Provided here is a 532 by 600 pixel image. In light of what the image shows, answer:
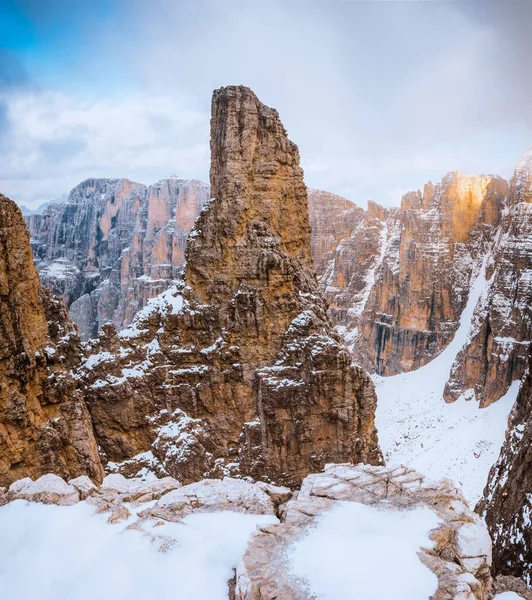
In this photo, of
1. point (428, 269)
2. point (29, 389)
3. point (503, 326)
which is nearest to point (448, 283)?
point (428, 269)

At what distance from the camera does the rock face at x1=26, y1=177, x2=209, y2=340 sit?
99062 mm

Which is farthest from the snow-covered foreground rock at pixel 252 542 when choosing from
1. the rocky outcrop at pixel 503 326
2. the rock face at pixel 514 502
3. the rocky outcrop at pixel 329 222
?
the rocky outcrop at pixel 329 222

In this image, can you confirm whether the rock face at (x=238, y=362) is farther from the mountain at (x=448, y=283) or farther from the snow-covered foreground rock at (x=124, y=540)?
the mountain at (x=448, y=283)

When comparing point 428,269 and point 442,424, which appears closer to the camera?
point 442,424

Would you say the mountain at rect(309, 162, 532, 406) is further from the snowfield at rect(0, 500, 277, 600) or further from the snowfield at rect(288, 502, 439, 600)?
the snowfield at rect(0, 500, 277, 600)

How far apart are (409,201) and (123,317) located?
182 feet

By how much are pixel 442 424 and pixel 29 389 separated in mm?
44419

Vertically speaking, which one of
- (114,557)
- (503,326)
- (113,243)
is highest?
(113,243)

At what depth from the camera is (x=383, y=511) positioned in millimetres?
10141

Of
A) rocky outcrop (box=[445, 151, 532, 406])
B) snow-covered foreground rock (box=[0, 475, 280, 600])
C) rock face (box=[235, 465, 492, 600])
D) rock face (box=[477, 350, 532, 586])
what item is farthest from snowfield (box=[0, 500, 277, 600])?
rocky outcrop (box=[445, 151, 532, 406])

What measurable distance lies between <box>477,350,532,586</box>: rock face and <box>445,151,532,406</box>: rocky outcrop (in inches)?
1465

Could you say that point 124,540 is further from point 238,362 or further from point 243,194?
point 243,194

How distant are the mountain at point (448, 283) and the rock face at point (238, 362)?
127 feet

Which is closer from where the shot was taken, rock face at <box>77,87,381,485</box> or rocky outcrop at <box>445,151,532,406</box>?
rock face at <box>77,87,381,485</box>
